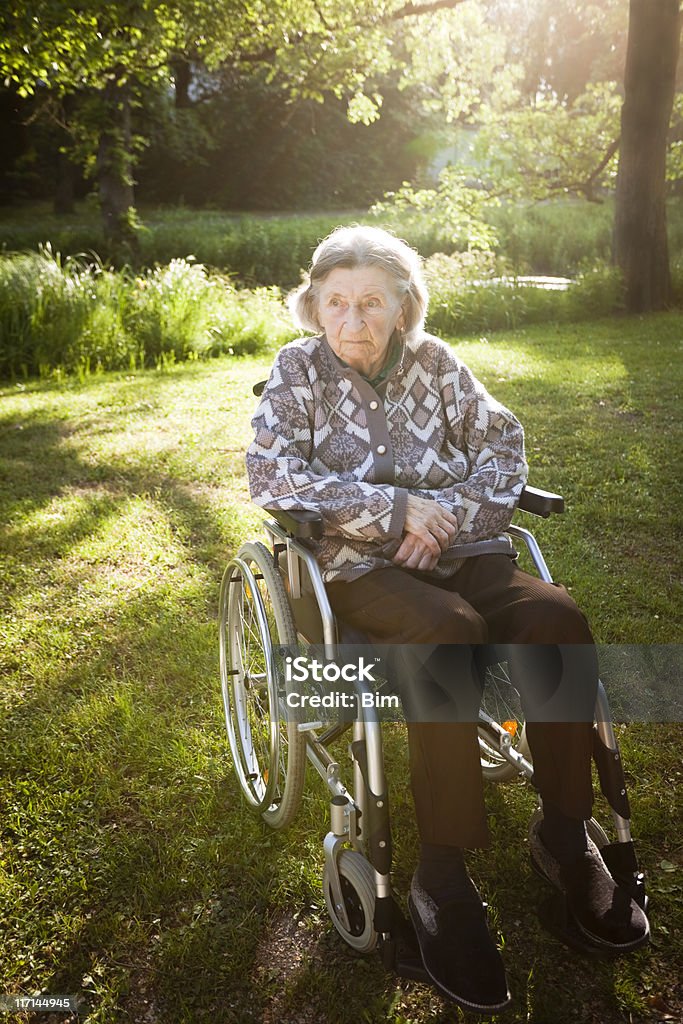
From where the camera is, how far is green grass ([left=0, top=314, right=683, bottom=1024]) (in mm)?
1628

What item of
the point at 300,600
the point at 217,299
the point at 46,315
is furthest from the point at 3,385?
the point at 300,600

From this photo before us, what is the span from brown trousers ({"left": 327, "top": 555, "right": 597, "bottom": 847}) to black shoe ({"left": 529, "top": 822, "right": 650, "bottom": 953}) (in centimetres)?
11

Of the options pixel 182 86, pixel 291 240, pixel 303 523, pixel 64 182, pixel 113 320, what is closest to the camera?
pixel 303 523

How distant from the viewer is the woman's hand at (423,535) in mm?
1910

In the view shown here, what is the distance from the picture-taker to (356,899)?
1661 millimetres

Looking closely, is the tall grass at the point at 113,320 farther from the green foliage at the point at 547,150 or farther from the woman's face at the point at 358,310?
the woman's face at the point at 358,310

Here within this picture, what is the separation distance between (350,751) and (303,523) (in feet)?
1.83

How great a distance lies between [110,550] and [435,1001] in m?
2.45

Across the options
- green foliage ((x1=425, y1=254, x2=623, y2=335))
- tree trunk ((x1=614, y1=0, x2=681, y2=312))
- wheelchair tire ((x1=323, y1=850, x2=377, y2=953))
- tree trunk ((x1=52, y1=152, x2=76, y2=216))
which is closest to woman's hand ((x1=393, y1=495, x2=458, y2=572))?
wheelchair tire ((x1=323, y1=850, x2=377, y2=953))

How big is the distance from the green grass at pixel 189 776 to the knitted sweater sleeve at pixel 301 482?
757 millimetres

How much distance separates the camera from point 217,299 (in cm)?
792

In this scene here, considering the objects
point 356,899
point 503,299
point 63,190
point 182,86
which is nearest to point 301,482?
point 356,899

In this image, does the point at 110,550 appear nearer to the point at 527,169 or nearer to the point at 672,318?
the point at 672,318

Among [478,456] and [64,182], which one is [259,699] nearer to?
[478,456]
